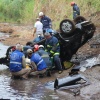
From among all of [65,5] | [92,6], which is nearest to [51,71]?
[92,6]

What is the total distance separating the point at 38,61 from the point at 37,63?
0.10 metres

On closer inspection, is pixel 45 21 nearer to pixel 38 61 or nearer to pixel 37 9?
pixel 38 61

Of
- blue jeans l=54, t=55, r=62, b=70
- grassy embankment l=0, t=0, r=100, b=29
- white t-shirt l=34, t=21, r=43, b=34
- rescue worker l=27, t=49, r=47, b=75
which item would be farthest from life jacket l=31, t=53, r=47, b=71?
grassy embankment l=0, t=0, r=100, b=29

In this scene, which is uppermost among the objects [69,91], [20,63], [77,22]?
[77,22]

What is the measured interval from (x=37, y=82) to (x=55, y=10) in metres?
22.7

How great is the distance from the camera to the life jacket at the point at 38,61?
1316cm

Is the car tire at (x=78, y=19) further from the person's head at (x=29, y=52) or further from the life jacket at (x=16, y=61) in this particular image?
the life jacket at (x=16, y=61)

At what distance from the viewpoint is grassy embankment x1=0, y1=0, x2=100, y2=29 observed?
2783cm

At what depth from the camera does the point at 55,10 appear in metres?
34.7

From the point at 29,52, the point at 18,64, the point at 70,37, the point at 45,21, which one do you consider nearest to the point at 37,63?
the point at 29,52

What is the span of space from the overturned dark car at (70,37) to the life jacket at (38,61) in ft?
4.81

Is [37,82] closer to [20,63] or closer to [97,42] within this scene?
[20,63]

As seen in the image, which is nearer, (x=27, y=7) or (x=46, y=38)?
(x=46, y=38)

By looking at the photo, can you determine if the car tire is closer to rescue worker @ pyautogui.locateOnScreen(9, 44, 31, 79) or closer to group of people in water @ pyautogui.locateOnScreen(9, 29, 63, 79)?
group of people in water @ pyautogui.locateOnScreen(9, 29, 63, 79)
